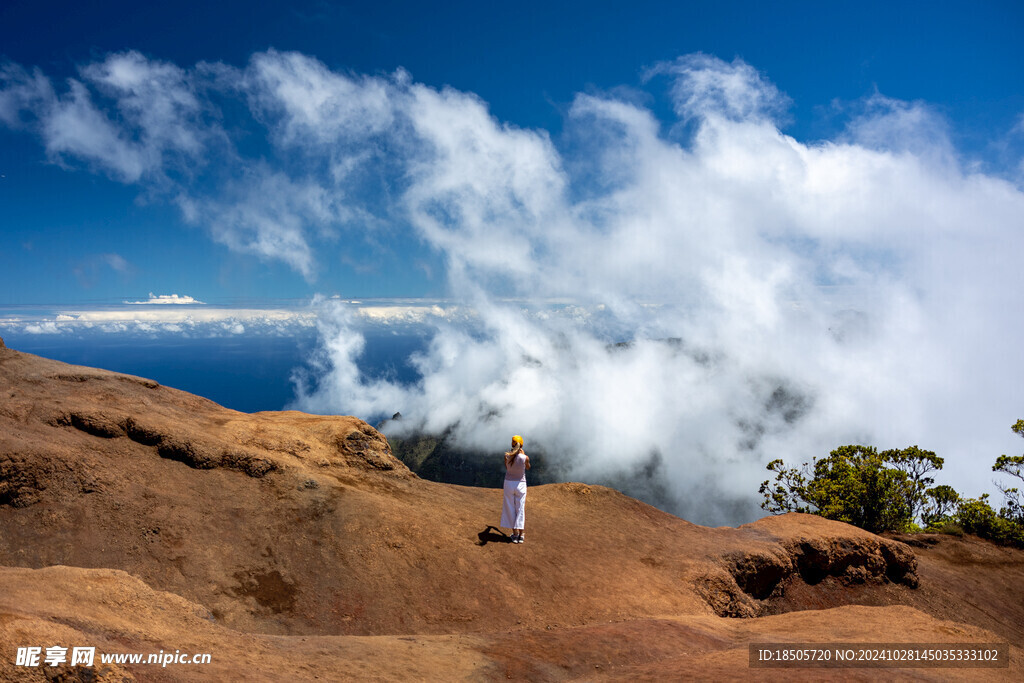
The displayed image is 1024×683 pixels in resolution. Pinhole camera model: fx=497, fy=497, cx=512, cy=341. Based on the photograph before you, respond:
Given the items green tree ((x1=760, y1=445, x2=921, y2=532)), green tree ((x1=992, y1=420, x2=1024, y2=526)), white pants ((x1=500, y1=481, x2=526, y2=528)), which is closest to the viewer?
white pants ((x1=500, y1=481, x2=526, y2=528))

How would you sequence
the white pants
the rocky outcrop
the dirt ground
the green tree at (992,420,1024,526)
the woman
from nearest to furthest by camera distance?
the dirt ground, the woman, the white pants, the rocky outcrop, the green tree at (992,420,1024,526)

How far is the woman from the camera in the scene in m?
13.6

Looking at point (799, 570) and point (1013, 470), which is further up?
point (1013, 470)

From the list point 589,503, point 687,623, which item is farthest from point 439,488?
point 687,623

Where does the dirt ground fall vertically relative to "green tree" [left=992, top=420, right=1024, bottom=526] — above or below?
below

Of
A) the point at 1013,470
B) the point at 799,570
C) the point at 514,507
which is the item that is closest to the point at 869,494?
the point at 1013,470

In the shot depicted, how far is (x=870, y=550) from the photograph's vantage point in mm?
19094

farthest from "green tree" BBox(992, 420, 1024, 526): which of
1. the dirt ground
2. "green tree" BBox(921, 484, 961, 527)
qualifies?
the dirt ground

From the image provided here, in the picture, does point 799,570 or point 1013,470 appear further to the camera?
point 1013,470

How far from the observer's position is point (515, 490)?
1381 cm

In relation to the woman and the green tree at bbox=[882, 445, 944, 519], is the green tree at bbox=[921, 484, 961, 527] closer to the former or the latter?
A: the green tree at bbox=[882, 445, 944, 519]

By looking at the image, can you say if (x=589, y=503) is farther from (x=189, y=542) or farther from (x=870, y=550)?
(x=189, y=542)

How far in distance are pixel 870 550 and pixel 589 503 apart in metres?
11.0

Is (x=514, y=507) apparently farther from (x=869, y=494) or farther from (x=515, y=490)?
(x=869, y=494)
